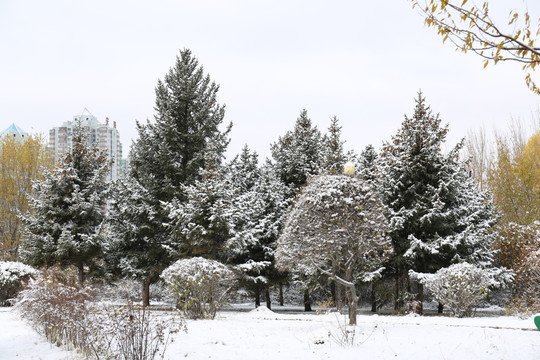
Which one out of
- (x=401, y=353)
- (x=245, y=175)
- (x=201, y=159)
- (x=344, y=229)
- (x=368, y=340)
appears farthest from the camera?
(x=245, y=175)

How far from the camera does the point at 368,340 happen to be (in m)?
8.16

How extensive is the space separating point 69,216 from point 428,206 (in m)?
16.3

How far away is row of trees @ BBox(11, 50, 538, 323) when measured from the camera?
17766mm

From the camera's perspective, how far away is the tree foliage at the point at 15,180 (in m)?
25.4

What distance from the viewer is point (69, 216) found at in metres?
20.1

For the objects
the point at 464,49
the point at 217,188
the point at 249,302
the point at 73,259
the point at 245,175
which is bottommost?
the point at 249,302

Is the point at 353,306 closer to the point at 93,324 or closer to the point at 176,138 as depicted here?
the point at 93,324

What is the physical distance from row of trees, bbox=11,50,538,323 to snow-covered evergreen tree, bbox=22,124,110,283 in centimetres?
5

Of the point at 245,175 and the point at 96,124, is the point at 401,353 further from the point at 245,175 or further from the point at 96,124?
the point at 96,124

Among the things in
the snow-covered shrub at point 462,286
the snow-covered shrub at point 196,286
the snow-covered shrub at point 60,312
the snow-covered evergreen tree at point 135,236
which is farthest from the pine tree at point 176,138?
the snow-covered shrub at point 462,286

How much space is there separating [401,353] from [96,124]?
7946cm

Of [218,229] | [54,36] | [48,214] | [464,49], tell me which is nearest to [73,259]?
[48,214]

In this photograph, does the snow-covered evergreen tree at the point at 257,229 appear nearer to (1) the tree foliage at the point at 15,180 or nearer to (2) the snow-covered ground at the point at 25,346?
(2) the snow-covered ground at the point at 25,346

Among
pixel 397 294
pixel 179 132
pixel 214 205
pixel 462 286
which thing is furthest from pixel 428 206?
pixel 179 132
